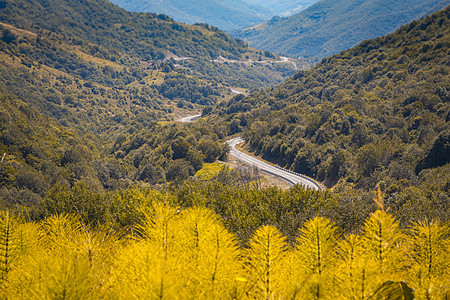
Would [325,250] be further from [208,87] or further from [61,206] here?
[208,87]

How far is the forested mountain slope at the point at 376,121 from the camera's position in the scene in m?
39.4

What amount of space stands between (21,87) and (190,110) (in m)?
78.1

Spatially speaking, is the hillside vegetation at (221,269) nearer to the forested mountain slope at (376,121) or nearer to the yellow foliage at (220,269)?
the yellow foliage at (220,269)

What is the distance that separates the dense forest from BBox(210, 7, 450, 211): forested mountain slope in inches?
11.7

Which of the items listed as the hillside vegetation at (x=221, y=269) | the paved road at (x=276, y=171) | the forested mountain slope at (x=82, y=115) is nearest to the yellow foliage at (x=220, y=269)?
the hillside vegetation at (x=221, y=269)

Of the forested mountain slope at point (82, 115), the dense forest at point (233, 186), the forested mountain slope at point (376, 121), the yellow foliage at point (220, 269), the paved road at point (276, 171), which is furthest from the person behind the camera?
the paved road at point (276, 171)

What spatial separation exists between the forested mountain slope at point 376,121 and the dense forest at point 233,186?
0.30 metres

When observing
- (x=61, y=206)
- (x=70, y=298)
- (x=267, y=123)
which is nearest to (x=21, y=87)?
(x=267, y=123)

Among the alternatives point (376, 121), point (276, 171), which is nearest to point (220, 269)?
point (276, 171)

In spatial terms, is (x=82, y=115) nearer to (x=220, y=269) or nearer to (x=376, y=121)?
(x=376, y=121)

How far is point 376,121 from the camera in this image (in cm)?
5559

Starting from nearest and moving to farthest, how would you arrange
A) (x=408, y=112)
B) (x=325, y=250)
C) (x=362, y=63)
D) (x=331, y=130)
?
(x=325, y=250), (x=408, y=112), (x=331, y=130), (x=362, y=63)

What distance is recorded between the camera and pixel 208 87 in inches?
7397

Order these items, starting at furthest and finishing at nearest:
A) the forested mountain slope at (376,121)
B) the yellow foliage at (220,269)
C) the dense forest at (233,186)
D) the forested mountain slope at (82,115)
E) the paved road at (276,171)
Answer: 1. the paved road at (276,171)
2. the forested mountain slope at (82,115)
3. the forested mountain slope at (376,121)
4. the dense forest at (233,186)
5. the yellow foliage at (220,269)
